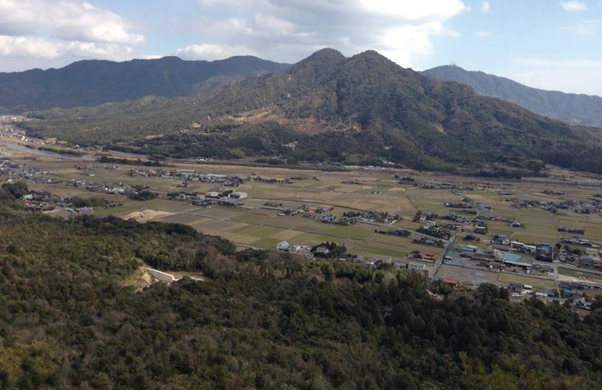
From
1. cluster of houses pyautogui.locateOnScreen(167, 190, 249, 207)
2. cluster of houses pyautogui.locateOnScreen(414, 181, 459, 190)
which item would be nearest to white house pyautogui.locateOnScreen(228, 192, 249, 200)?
cluster of houses pyautogui.locateOnScreen(167, 190, 249, 207)

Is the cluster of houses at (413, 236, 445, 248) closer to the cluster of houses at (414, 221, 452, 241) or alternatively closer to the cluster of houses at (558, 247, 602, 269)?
the cluster of houses at (414, 221, 452, 241)

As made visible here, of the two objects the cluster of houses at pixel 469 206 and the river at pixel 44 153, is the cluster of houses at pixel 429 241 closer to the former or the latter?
the cluster of houses at pixel 469 206

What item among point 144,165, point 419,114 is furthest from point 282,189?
point 419,114

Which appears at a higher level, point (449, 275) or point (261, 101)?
point (261, 101)

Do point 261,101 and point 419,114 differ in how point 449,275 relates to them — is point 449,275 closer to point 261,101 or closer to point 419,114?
point 419,114

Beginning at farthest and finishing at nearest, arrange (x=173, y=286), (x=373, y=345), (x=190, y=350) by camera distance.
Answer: (x=173, y=286)
(x=373, y=345)
(x=190, y=350)

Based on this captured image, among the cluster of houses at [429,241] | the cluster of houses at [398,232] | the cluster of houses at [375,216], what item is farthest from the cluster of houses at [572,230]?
the cluster of houses at [398,232]
